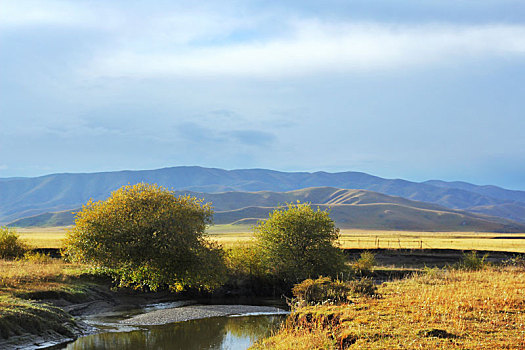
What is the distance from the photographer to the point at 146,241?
4272cm

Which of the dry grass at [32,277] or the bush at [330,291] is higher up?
the bush at [330,291]

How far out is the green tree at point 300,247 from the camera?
49531 mm

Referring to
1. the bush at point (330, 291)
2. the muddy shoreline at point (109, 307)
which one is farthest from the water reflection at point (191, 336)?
the bush at point (330, 291)

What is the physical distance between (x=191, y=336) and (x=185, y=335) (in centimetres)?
55

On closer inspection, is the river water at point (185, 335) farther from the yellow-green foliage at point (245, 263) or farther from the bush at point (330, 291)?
the yellow-green foliage at point (245, 263)

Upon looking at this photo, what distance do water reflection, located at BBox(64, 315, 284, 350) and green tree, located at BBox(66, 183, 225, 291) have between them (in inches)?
303

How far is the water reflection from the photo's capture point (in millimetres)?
28203

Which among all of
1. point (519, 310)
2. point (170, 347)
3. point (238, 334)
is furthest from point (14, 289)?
point (519, 310)

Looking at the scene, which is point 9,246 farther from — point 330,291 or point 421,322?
point 421,322

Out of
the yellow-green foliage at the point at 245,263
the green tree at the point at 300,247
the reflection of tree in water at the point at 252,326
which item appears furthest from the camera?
the yellow-green foliage at the point at 245,263

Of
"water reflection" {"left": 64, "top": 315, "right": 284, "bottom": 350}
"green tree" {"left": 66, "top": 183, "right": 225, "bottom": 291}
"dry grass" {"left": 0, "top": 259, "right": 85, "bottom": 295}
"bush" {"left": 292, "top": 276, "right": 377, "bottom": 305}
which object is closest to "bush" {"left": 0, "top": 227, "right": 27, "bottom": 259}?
"dry grass" {"left": 0, "top": 259, "right": 85, "bottom": 295}

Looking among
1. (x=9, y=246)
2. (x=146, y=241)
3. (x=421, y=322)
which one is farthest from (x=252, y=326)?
(x=9, y=246)

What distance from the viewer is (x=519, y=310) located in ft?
68.2

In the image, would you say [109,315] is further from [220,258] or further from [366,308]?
[366,308]
